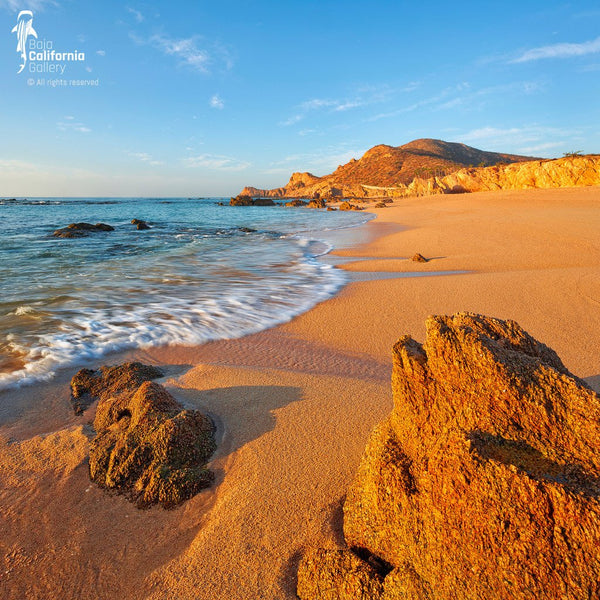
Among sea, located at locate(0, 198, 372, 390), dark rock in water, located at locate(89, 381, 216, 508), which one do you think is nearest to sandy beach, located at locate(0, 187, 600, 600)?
dark rock in water, located at locate(89, 381, 216, 508)

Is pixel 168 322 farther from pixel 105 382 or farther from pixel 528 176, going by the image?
pixel 528 176

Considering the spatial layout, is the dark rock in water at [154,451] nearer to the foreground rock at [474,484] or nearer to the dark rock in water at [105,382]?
the dark rock in water at [105,382]

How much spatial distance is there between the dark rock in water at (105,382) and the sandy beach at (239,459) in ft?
0.38

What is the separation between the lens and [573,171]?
112 feet

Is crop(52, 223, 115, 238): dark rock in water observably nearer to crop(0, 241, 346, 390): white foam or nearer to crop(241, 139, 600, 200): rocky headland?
crop(0, 241, 346, 390): white foam

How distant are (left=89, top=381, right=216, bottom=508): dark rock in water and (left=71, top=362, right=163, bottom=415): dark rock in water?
55 cm

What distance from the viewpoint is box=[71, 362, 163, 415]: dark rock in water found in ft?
10.6

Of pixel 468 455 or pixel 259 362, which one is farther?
pixel 259 362

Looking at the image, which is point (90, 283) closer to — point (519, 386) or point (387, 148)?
point (519, 386)

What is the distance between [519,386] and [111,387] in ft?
10.5

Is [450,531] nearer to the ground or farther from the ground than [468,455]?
nearer to the ground

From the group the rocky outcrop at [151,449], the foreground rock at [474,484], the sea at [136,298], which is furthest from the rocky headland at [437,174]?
the rocky outcrop at [151,449]

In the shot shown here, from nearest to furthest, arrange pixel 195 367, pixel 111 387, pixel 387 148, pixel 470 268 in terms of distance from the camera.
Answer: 1. pixel 111 387
2. pixel 195 367
3. pixel 470 268
4. pixel 387 148

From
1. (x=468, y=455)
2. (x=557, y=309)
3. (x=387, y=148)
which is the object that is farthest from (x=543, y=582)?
(x=387, y=148)
